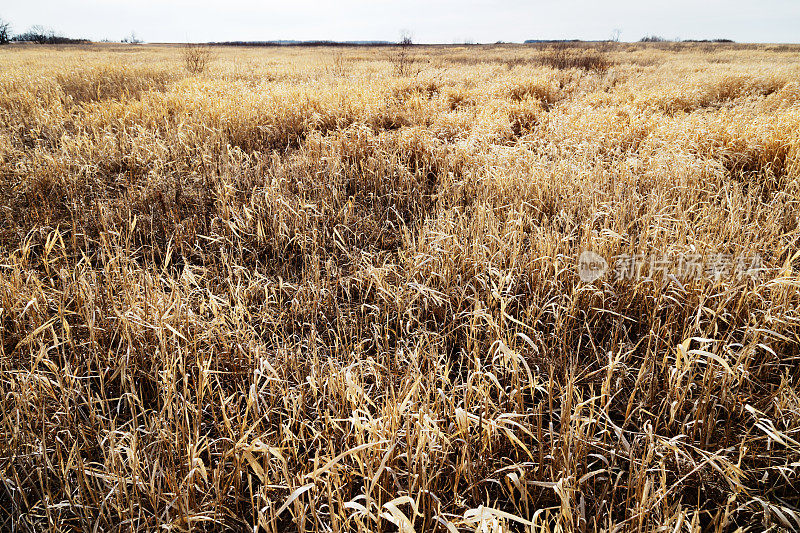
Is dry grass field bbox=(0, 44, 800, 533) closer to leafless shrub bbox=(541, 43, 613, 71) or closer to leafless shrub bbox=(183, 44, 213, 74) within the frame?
leafless shrub bbox=(183, 44, 213, 74)

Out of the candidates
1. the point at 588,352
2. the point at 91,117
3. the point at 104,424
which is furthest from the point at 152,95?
the point at 588,352

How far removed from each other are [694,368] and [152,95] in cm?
753

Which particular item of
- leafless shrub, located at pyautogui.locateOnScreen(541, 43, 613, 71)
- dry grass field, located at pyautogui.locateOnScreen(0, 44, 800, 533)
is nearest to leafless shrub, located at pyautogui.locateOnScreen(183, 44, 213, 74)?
dry grass field, located at pyautogui.locateOnScreen(0, 44, 800, 533)

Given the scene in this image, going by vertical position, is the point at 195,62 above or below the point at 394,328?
above

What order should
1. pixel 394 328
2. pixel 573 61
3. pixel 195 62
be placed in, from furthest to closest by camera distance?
pixel 573 61, pixel 195 62, pixel 394 328

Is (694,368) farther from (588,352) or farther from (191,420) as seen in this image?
(191,420)

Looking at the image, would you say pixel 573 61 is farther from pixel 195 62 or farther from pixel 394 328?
pixel 394 328

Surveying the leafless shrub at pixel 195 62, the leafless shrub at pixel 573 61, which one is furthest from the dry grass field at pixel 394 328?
the leafless shrub at pixel 573 61

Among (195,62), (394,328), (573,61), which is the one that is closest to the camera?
(394,328)

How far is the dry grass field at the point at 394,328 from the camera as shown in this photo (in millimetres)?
1247

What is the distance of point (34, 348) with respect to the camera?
1.83 m

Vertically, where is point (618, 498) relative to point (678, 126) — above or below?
below

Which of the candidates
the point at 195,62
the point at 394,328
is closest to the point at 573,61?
the point at 195,62

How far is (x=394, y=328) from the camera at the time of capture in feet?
6.82
